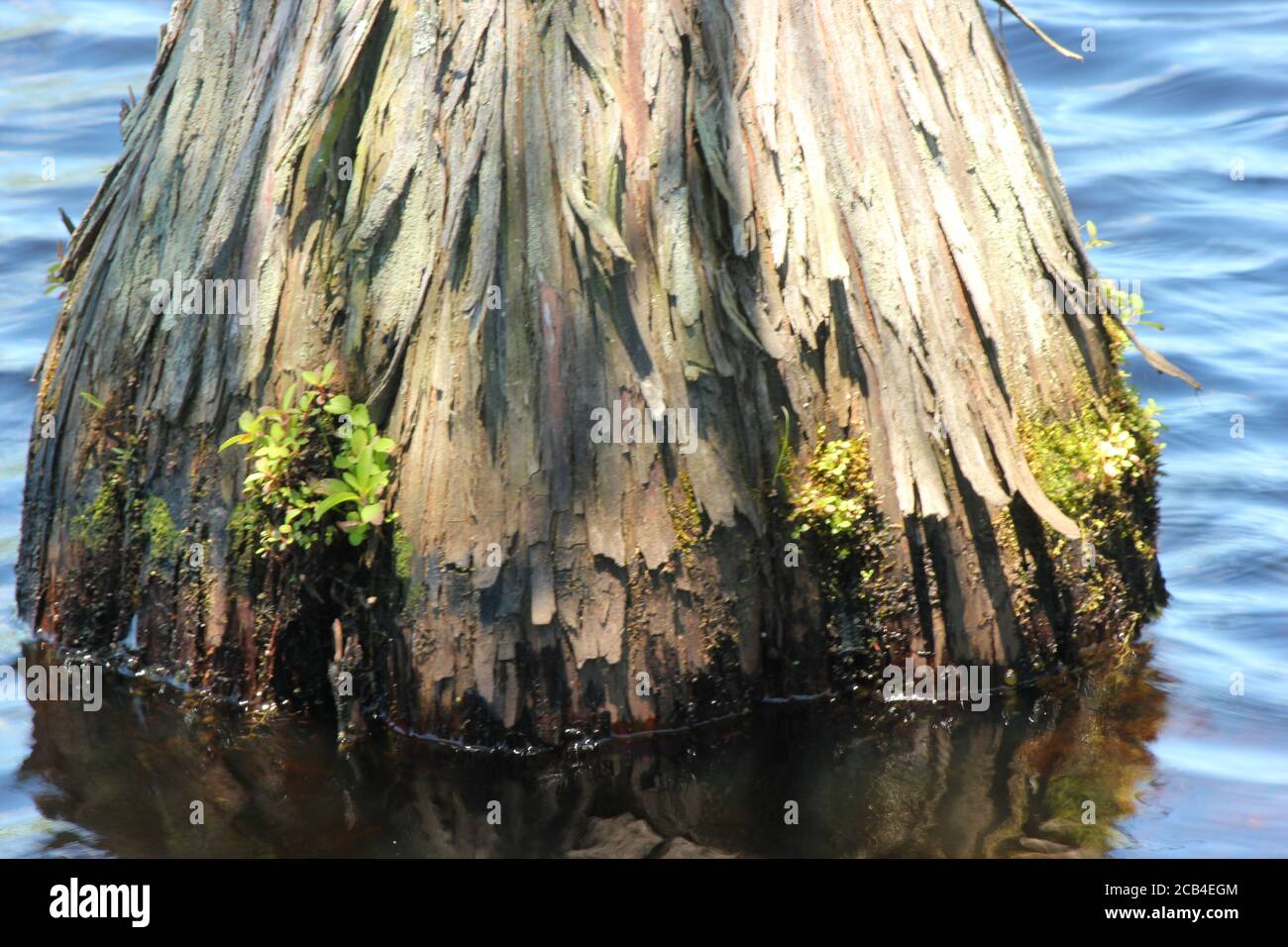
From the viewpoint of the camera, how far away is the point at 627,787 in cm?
493

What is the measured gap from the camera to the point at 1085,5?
539 inches

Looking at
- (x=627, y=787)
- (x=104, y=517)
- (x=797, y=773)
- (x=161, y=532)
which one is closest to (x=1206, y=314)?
(x=797, y=773)

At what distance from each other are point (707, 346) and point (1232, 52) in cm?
967

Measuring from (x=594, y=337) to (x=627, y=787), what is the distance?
1520 mm

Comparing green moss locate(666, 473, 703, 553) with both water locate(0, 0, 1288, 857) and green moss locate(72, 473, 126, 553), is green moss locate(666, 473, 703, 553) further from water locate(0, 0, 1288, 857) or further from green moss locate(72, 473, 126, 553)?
green moss locate(72, 473, 126, 553)

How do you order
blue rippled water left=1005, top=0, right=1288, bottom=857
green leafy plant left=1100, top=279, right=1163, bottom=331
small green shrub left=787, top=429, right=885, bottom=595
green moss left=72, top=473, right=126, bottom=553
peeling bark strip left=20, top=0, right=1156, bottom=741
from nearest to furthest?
peeling bark strip left=20, top=0, right=1156, bottom=741 < small green shrub left=787, top=429, right=885, bottom=595 < blue rippled water left=1005, top=0, right=1288, bottom=857 < green moss left=72, top=473, right=126, bottom=553 < green leafy plant left=1100, top=279, right=1163, bottom=331

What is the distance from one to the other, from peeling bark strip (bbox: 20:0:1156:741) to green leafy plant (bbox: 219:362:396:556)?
9 centimetres

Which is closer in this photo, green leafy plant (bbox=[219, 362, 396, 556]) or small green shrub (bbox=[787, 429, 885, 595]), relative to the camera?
green leafy plant (bbox=[219, 362, 396, 556])

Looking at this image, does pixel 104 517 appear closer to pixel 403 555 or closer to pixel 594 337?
pixel 403 555

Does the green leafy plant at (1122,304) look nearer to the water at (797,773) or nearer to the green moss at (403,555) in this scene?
the water at (797,773)

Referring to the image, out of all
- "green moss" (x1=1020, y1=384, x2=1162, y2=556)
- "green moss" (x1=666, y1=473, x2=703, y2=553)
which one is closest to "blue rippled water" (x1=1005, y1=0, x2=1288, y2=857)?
"green moss" (x1=1020, y1=384, x2=1162, y2=556)

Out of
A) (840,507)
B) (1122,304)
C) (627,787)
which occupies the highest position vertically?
(1122,304)

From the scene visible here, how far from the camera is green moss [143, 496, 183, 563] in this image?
5234mm
